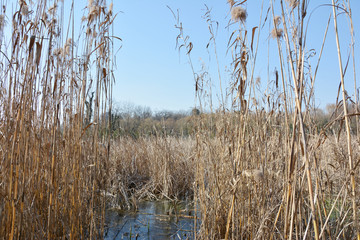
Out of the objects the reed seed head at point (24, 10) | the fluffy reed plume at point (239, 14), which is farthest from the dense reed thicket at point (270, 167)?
the reed seed head at point (24, 10)

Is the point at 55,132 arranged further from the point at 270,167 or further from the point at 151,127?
the point at 151,127

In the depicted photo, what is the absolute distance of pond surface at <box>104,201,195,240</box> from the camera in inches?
104

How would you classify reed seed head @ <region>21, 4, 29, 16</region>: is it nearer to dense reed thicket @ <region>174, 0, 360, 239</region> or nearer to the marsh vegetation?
the marsh vegetation

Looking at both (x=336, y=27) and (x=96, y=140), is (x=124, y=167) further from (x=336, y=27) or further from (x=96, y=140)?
(x=336, y=27)

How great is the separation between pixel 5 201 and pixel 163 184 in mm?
3017

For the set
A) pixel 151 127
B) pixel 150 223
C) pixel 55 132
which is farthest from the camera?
pixel 151 127

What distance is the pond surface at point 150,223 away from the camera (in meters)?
2.65

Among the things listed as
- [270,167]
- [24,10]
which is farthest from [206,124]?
[24,10]

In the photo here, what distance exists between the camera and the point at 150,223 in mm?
3027

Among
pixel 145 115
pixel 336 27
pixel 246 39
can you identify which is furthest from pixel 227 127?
pixel 145 115

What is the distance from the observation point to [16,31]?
1.75 metres

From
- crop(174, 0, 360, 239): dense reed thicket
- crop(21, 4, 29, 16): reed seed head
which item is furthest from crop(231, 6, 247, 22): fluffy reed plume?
crop(21, 4, 29, 16): reed seed head

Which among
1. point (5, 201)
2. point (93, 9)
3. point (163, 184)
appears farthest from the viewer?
point (163, 184)

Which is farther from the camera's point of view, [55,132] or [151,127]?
[151,127]
